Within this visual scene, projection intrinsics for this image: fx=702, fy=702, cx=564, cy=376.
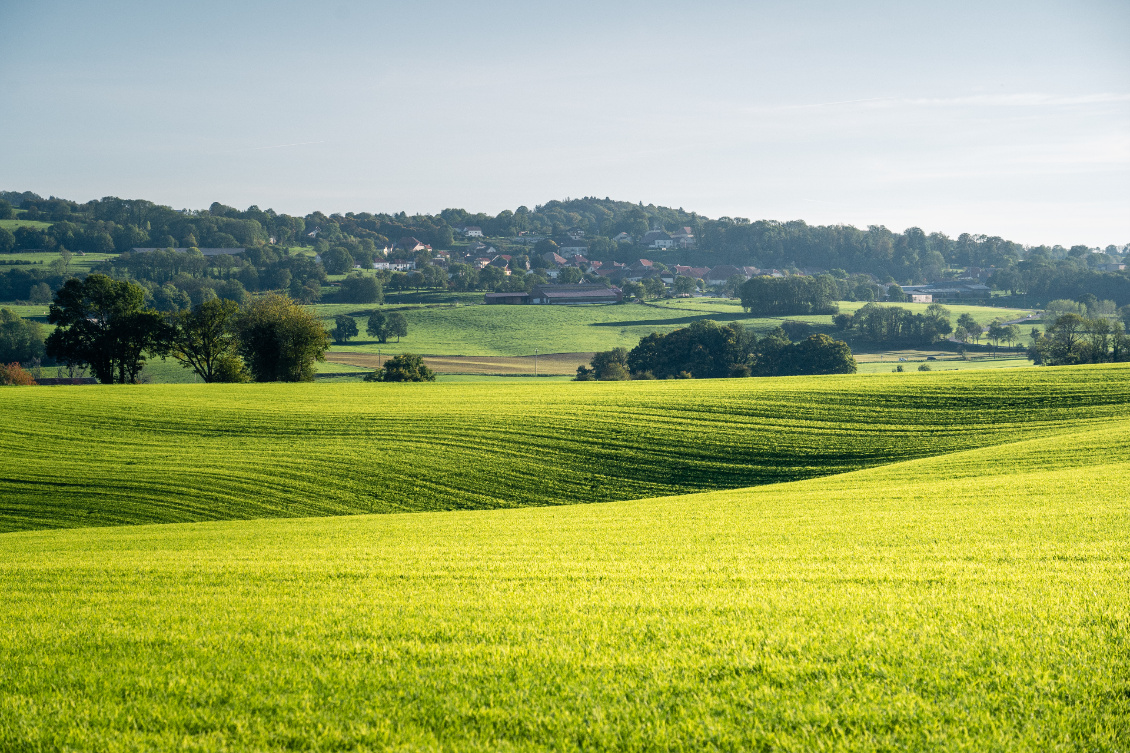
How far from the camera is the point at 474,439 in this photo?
3097 cm

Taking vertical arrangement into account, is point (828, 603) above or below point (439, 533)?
above

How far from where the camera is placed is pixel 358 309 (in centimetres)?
13312

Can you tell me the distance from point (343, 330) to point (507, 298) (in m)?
48.4

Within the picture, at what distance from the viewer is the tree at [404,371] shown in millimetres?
69562

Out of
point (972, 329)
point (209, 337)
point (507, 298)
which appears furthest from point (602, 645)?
point (507, 298)

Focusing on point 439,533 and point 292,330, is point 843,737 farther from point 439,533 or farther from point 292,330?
point 292,330

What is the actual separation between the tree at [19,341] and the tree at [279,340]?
46.5m

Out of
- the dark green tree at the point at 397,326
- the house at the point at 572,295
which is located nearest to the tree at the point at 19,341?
the dark green tree at the point at 397,326

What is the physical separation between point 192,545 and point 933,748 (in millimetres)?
16270

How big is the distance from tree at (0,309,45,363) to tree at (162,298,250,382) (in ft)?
131

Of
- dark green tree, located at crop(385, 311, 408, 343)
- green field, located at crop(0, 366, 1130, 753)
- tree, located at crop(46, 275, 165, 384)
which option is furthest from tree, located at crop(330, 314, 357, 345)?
green field, located at crop(0, 366, 1130, 753)

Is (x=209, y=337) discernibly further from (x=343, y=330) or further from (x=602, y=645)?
(x=602, y=645)

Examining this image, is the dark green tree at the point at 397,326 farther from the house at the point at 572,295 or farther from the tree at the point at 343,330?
the house at the point at 572,295

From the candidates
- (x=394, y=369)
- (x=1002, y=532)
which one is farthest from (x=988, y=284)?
(x=1002, y=532)
